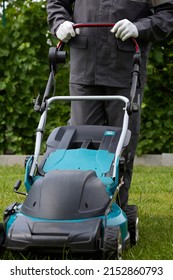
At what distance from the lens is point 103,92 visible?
3.87m

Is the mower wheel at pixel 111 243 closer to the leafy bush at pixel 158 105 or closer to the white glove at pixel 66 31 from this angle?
the white glove at pixel 66 31

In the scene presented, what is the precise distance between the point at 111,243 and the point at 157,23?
1332mm

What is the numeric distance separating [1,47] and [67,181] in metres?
4.40

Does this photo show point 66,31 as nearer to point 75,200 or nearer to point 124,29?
point 124,29

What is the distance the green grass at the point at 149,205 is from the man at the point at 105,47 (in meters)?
0.29

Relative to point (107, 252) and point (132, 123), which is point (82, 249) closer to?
point (107, 252)

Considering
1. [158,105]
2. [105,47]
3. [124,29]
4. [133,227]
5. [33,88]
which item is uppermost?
→ [124,29]

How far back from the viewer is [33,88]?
7191mm

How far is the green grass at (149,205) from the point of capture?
130 inches

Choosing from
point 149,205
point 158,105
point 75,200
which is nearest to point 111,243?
point 75,200

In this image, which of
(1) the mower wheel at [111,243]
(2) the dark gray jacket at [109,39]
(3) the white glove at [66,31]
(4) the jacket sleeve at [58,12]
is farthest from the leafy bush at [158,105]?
(1) the mower wheel at [111,243]

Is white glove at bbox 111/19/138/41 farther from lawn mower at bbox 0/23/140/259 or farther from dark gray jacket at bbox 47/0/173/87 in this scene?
lawn mower at bbox 0/23/140/259

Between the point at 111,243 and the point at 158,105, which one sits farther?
the point at 158,105
